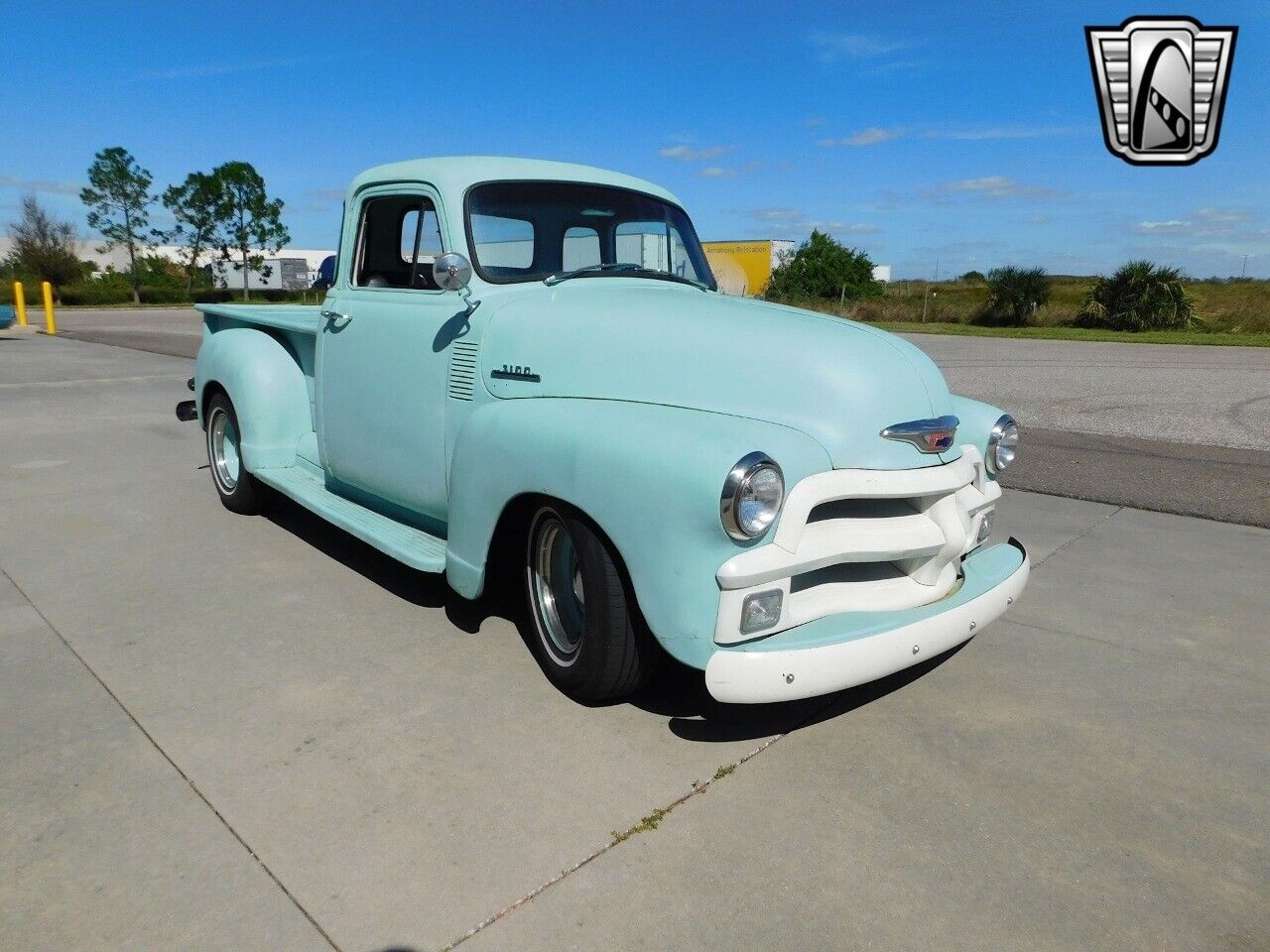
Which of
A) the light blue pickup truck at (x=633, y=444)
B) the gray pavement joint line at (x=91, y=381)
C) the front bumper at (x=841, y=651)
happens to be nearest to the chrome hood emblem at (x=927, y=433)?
the light blue pickup truck at (x=633, y=444)

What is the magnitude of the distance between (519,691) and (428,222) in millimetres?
2012

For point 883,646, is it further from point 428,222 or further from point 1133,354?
point 1133,354

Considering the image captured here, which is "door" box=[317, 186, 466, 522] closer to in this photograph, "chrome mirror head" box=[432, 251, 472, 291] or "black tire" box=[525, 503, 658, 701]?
"chrome mirror head" box=[432, 251, 472, 291]

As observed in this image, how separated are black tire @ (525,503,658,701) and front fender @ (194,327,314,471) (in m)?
2.12

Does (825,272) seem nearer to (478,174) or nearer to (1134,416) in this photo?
(1134,416)

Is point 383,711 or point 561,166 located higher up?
point 561,166

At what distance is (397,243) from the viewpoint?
4164mm

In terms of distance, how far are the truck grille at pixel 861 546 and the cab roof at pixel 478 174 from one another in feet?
6.72

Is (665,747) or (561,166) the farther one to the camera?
(561,166)

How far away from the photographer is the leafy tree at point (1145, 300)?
1006 inches

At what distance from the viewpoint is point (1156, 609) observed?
4.19m

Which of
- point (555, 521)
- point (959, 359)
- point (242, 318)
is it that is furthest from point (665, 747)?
point (959, 359)

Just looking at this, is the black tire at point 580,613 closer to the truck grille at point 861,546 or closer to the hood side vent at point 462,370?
the truck grille at point 861,546

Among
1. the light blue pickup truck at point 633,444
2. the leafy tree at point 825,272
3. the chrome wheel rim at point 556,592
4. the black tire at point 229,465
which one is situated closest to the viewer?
the light blue pickup truck at point 633,444
